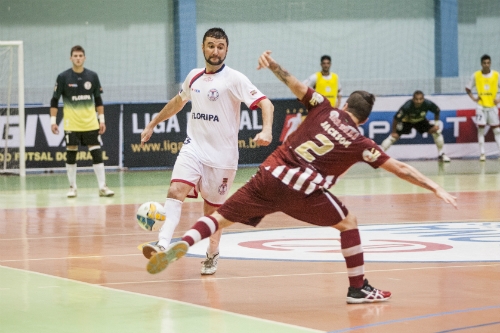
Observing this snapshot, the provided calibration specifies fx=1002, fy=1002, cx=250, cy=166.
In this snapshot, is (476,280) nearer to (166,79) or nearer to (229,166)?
(229,166)

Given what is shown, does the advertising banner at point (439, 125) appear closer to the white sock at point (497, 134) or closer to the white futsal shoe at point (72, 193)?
the white sock at point (497, 134)

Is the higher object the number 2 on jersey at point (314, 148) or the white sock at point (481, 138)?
the white sock at point (481, 138)

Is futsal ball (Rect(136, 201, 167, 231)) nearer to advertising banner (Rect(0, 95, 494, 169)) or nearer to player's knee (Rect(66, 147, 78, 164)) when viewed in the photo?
player's knee (Rect(66, 147, 78, 164))

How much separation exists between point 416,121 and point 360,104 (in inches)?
698

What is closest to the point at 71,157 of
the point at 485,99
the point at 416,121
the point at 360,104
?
the point at 416,121

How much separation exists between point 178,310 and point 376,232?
5.09 m

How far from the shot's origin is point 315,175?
733cm

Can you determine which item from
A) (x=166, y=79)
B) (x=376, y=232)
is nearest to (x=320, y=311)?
(x=376, y=232)

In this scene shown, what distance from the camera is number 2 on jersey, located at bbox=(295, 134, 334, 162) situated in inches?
287

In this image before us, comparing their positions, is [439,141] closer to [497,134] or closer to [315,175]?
[497,134]

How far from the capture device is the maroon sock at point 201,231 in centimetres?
732

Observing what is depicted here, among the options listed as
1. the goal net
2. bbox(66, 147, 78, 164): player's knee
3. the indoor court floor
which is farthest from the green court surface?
the goal net

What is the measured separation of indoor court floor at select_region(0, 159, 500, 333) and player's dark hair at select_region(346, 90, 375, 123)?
1398mm

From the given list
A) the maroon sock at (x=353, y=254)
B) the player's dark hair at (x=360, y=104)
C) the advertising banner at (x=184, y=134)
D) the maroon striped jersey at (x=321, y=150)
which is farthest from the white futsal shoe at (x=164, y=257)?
the advertising banner at (x=184, y=134)
